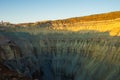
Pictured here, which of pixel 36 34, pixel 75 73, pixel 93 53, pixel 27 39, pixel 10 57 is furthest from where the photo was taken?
pixel 36 34

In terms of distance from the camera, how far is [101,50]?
1044 centimetres

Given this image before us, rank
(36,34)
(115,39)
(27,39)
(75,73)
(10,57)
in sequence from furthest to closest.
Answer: (36,34), (27,39), (115,39), (10,57), (75,73)

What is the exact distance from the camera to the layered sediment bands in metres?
9.12

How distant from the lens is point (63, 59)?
10758mm

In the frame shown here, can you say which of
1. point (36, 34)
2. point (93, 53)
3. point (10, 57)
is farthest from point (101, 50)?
point (36, 34)

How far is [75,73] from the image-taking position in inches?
379

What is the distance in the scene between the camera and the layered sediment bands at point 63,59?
912 cm

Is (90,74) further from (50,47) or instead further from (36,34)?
(36,34)

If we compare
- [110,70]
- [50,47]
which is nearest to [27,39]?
[50,47]

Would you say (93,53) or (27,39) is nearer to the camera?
(93,53)

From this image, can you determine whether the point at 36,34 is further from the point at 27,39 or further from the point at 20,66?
the point at 20,66

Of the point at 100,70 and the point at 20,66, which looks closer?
the point at 100,70

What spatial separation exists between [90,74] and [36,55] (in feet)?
10.9

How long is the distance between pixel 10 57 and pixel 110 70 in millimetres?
3832
